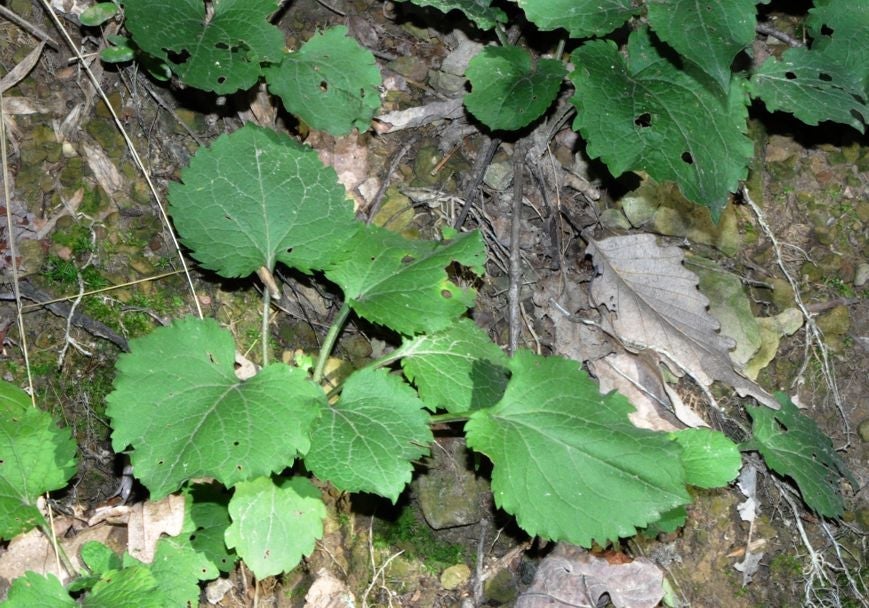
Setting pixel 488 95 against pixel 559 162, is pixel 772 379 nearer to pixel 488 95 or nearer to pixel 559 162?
pixel 559 162

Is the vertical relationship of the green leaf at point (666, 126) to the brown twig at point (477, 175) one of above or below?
above

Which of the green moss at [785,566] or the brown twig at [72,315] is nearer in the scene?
the brown twig at [72,315]

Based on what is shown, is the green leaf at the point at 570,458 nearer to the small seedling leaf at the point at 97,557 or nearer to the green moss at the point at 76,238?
the small seedling leaf at the point at 97,557

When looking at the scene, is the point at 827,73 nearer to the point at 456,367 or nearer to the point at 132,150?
the point at 456,367

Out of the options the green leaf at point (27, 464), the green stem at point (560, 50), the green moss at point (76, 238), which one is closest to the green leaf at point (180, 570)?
the green leaf at point (27, 464)

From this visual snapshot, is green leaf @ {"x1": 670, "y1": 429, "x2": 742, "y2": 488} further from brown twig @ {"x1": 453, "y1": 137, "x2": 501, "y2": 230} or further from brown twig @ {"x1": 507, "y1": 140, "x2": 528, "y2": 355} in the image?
brown twig @ {"x1": 453, "y1": 137, "x2": 501, "y2": 230}

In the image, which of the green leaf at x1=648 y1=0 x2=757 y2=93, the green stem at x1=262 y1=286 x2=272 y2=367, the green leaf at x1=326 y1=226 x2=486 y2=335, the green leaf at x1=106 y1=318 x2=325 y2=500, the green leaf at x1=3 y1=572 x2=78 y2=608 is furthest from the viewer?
the green stem at x1=262 y1=286 x2=272 y2=367

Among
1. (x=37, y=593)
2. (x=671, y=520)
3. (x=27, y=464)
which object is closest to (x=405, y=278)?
(x=671, y=520)

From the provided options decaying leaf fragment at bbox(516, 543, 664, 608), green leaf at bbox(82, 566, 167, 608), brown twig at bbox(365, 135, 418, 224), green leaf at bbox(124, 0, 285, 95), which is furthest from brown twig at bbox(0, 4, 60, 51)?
decaying leaf fragment at bbox(516, 543, 664, 608)
